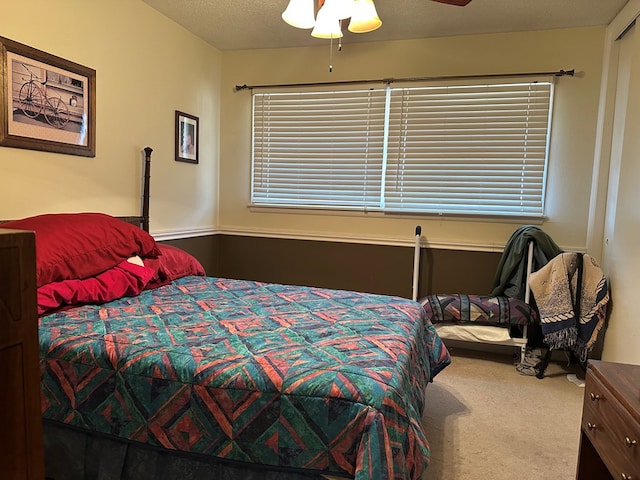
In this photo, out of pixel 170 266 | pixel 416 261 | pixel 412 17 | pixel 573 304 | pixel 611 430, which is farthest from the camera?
pixel 416 261

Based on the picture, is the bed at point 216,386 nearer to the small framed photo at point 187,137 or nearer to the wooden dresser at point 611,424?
the wooden dresser at point 611,424

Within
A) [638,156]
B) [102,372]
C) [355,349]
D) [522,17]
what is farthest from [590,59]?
[102,372]

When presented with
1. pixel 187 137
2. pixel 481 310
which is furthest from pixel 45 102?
pixel 481 310

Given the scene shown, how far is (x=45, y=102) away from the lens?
233 cm

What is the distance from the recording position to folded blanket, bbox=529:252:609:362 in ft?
9.14

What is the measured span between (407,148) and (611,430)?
2.63 m

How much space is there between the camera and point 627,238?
258 cm

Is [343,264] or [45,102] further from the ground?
[45,102]

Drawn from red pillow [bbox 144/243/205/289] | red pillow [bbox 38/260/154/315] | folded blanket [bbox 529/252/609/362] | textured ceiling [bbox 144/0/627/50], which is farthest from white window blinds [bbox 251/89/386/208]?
red pillow [bbox 38/260/154/315]

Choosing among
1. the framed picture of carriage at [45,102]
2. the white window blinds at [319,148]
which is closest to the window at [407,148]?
the white window blinds at [319,148]

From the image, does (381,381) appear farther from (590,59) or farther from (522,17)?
(590,59)

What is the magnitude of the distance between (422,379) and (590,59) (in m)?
2.73

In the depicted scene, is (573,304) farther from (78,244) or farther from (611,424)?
A: (78,244)

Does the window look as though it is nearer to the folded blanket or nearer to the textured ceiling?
the textured ceiling
